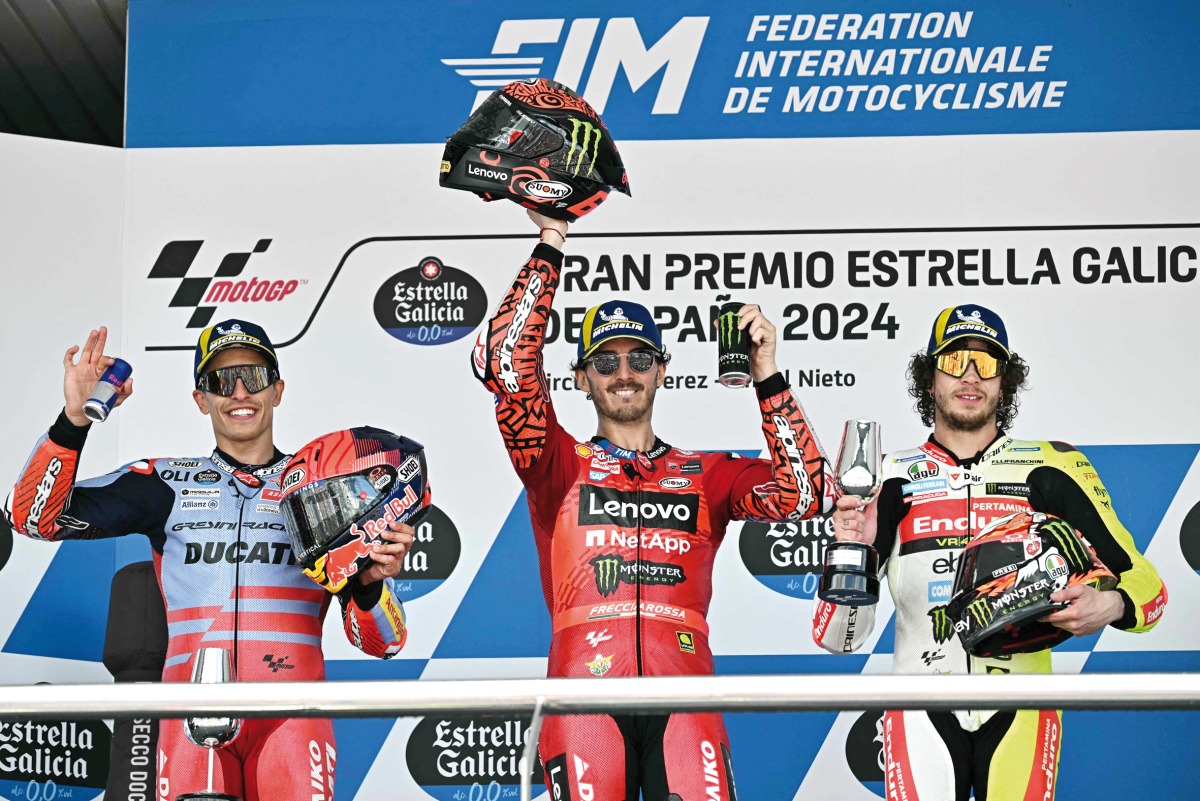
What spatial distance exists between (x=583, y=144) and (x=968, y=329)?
963 millimetres

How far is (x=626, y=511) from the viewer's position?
3.22 meters

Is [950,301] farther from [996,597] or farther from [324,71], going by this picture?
[324,71]

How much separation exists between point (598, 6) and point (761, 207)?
757 mm

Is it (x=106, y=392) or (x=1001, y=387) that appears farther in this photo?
(x=1001, y=387)

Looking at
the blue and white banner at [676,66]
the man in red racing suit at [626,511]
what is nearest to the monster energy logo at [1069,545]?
the man in red racing suit at [626,511]

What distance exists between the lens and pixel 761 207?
4.39 m

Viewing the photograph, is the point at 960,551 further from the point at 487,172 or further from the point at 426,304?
the point at 426,304

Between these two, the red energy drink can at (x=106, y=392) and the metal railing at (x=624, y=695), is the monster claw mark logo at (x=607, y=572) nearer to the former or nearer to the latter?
the red energy drink can at (x=106, y=392)

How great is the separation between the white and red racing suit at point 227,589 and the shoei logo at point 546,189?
32.2 inches

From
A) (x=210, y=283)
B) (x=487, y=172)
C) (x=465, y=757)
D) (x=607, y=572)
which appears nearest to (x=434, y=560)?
(x=465, y=757)

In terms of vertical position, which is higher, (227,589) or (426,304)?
(426,304)

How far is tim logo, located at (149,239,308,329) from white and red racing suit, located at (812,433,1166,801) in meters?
1.90

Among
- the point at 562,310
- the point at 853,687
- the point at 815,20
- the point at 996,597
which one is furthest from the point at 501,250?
the point at 853,687

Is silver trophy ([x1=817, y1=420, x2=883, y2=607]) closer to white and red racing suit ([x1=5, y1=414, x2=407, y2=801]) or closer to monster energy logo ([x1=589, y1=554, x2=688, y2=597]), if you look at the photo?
monster energy logo ([x1=589, y1=554, x2=688, y2=597])
